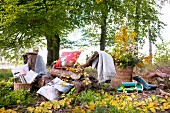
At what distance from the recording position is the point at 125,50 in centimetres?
634

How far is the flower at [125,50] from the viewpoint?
243 inches

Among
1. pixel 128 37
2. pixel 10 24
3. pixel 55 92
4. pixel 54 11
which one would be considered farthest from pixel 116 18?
pixel 55 92

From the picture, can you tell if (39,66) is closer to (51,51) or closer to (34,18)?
(34,18)

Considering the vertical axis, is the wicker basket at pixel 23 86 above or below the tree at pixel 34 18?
below

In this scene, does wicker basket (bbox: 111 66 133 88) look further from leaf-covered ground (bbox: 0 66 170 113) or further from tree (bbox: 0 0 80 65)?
tree (bbox: 0 0 80 65)

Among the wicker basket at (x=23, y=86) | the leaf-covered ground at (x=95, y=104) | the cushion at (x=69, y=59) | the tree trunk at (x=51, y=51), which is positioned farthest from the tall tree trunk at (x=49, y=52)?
the leaf-covered ground at (x=95, y=104)

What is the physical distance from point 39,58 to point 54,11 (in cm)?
474

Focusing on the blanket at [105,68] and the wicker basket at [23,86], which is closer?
the blanket at [105,68]

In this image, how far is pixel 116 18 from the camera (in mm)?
15172

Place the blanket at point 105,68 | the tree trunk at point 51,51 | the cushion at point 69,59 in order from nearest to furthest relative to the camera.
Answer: the blanket at point 105,68 < the cushion at point 69,59 < the tree trunk at point 51,51

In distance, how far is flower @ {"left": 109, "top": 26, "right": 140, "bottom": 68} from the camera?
20.3 feet

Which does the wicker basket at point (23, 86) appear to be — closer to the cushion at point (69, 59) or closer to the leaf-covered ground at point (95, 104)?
the leaf-covered ground at point (95, 104)

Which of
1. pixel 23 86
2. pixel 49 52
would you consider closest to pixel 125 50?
pixel 23 86

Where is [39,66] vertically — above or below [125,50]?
below
